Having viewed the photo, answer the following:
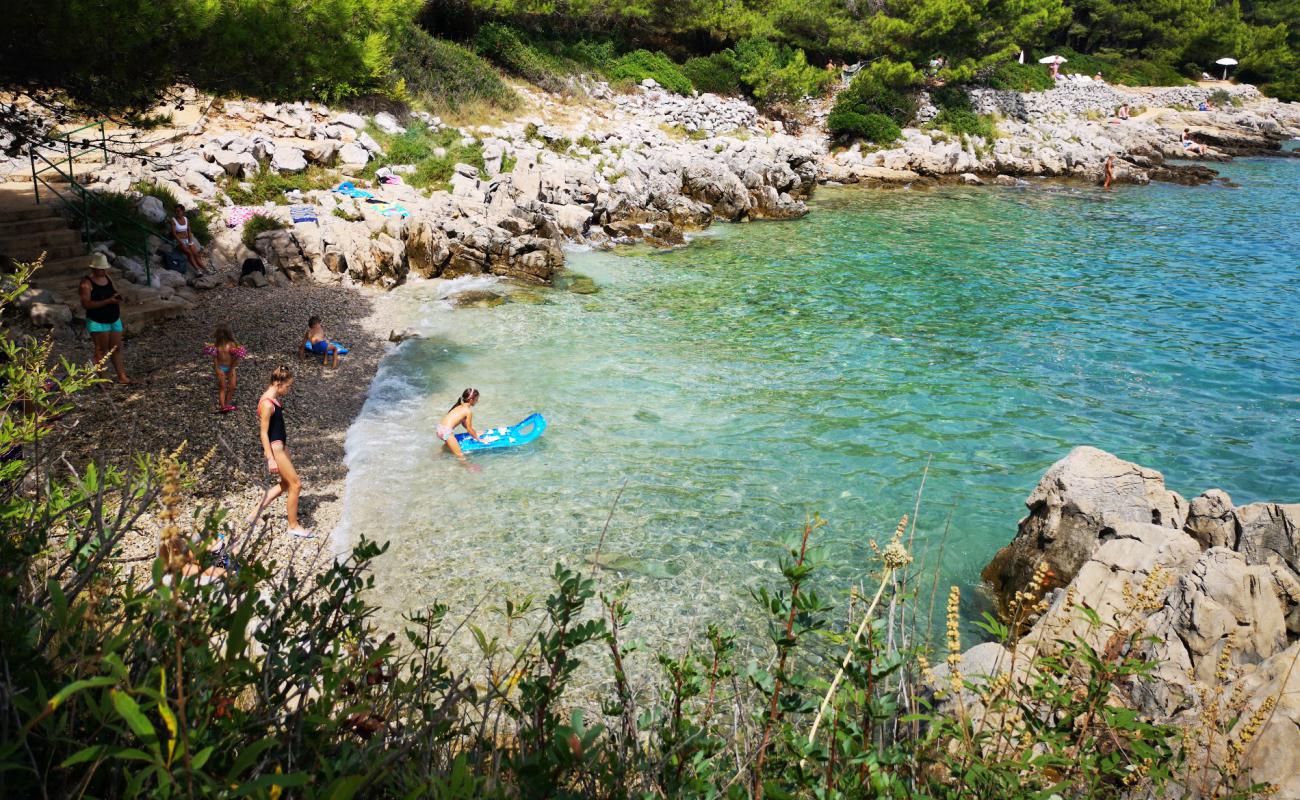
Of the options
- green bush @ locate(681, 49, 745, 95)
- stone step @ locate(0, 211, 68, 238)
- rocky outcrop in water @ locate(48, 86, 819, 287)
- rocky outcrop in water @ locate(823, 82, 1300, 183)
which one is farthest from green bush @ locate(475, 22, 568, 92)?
stone step @ locate(0, 211, 68, 238)

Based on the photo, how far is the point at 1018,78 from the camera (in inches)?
2143

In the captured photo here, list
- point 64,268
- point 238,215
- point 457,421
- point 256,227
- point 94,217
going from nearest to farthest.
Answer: point 457,421
point 64,268
point 94,217
point 256,227
point 238,215

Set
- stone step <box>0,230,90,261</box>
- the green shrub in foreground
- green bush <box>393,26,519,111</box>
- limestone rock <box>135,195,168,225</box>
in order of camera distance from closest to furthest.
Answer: the green shrub in foreground < stone step <box>0,230,90,261</box> < limestone rock <box>135,195,168,225</box> < green bush <box>393,26,519,111</box>

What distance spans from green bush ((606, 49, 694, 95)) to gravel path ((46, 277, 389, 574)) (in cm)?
2972

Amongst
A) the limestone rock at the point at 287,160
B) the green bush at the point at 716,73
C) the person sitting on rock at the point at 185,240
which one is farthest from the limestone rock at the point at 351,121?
the green bush at the point at 716,73

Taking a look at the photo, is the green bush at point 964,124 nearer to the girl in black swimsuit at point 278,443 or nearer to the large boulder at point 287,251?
the large boulder at point 287,251

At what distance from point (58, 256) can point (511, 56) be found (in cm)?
2737

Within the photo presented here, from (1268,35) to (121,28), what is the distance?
293 feet

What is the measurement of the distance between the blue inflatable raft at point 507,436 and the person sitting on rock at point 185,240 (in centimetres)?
907

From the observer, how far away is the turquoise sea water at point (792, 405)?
9547 millimetres

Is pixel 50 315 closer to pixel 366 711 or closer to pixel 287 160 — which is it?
pixel 287 160

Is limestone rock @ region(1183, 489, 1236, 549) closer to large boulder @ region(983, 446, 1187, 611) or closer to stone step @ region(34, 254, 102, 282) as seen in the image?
large boulder @ region(983, 446, 1187, 611)

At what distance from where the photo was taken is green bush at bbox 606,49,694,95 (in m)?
42.2

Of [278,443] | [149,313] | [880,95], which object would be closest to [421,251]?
[149,313]
